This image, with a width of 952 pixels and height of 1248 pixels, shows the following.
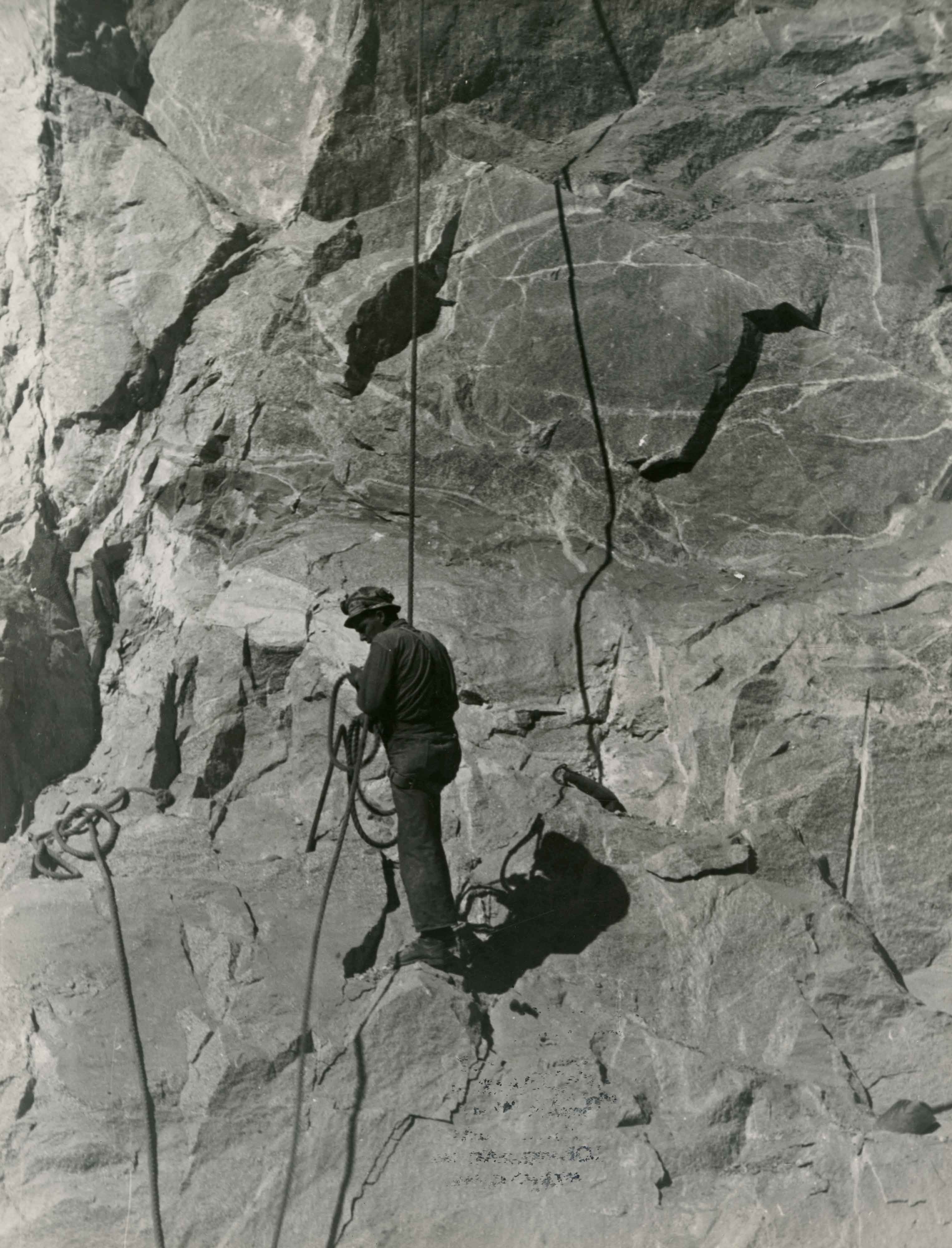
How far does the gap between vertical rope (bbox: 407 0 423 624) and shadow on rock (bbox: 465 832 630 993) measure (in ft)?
4.31

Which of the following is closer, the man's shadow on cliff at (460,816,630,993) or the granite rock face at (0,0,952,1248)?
the granite rock face at (0,0,952,1248)

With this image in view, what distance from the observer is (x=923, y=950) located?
16.6 feet

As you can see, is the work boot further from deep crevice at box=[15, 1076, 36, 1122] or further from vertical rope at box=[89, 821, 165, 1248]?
deep crevice at box=[15, 1076, 36, 1122]

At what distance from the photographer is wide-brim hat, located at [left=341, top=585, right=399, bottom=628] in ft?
15.7

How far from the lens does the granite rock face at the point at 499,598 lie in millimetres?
4062

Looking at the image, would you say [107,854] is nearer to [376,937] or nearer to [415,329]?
[376,937]

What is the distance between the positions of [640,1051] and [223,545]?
147 inches

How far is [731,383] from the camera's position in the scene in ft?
21.6

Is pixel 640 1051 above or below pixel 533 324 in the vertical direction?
below

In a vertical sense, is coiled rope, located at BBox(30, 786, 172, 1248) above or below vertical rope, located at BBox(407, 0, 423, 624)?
below

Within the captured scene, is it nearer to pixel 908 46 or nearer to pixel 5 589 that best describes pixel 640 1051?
pixel 5 589

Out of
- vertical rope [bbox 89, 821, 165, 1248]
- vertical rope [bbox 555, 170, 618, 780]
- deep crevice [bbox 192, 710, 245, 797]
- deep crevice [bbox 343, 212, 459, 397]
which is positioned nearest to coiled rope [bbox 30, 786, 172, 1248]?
vertical rope [bbox 89, 821, 165, 1248]

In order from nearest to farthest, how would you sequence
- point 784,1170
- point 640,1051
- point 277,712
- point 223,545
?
1. point 784,1170
2. point 640,1051
3. point 277,712
4. point 223,545

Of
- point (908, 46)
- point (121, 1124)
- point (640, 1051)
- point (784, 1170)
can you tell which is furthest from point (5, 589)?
point (908, 46)
